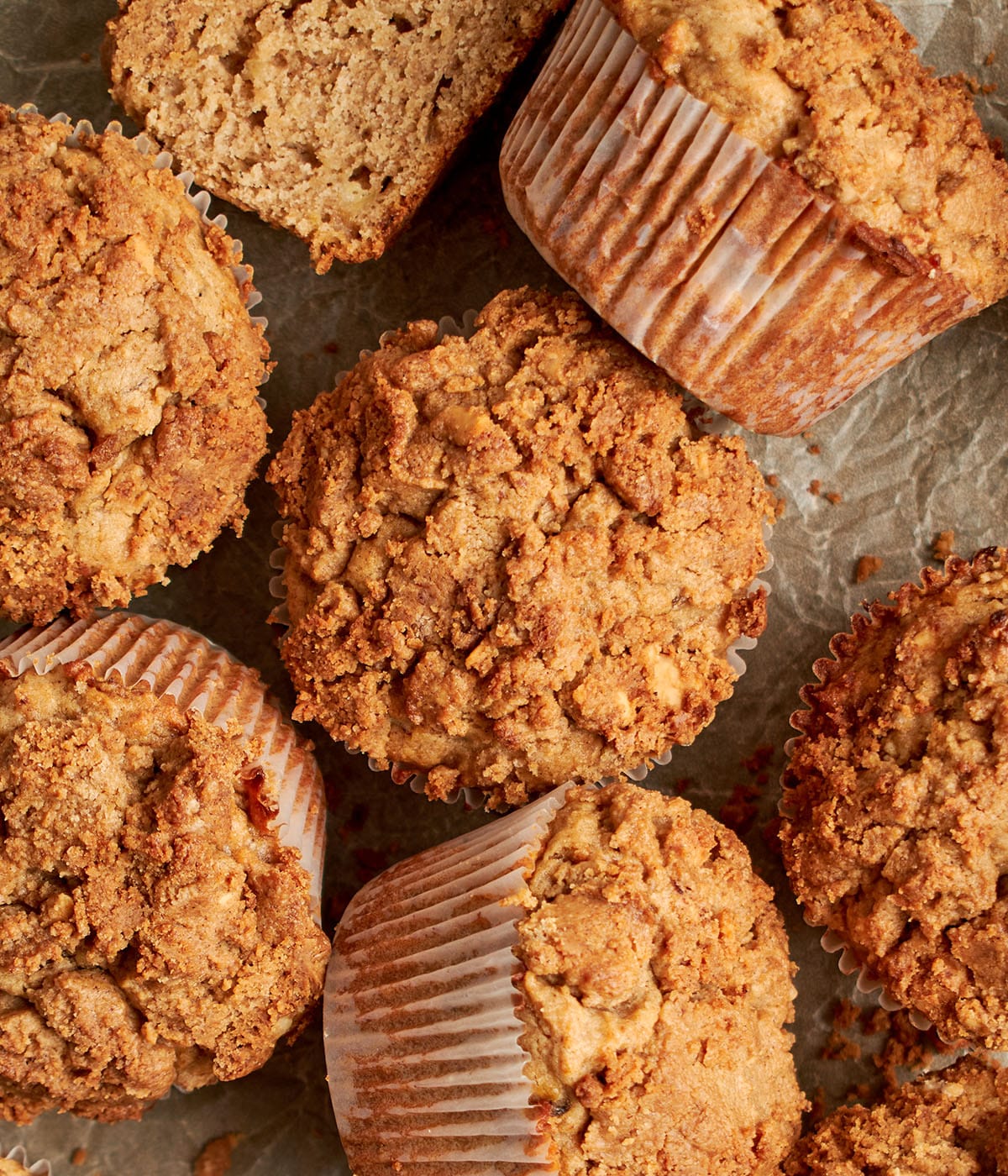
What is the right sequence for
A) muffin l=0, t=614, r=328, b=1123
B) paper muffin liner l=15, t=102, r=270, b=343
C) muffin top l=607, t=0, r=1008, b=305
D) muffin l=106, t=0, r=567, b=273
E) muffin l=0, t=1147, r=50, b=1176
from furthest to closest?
muffin l=106, t=0, r=567, b=273, muffin l=0, t=1147, r=50, b=1176, paper muffin liner l=15, t=102, r=270, b=343, muffin l=0, t=614, r=328, b=1123, muffin top l=607, t=0, r=1008, b=305

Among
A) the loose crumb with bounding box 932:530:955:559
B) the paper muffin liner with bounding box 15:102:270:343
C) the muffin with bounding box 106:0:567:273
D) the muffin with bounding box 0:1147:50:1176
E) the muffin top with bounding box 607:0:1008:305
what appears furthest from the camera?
the loose crumb with bounding box 932:530:955:559

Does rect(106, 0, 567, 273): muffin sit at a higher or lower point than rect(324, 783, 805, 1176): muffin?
higher

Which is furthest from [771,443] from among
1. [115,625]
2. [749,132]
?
[115,625]

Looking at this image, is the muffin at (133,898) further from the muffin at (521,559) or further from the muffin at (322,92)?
the muffin at (322,92)

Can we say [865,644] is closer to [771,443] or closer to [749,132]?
[771,443]

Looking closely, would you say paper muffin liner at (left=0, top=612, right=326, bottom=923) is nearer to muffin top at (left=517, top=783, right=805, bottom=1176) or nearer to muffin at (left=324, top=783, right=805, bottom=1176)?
muffin at (left=324, top=783, right=805, bottom=1176)

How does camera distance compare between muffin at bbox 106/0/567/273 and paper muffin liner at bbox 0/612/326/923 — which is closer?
paper muffin liner at bbox 0/612/326/923

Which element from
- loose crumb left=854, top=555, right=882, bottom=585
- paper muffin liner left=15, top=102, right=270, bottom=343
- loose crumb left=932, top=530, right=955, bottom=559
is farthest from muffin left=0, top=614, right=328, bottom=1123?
loose crumb left=932, top=530, right=955, bottom=559
